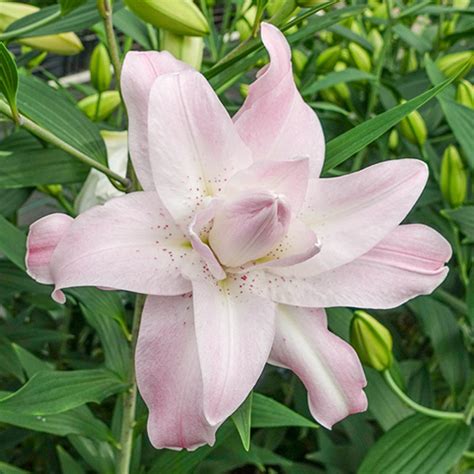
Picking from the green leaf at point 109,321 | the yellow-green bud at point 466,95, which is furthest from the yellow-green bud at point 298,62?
the green leaf at point 109,321

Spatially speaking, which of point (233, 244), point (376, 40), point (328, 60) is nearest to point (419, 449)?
point (233, 244)

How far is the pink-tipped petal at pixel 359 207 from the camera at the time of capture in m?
0.39

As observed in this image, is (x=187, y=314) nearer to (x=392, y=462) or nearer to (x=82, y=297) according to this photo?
(x=82, y=297)

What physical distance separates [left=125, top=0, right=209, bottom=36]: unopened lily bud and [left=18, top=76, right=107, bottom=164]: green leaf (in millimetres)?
93

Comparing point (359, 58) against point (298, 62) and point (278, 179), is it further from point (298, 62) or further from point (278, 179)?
point (278, 179)

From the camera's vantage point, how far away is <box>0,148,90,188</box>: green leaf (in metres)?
0.55

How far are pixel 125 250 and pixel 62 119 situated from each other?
0.62 ft

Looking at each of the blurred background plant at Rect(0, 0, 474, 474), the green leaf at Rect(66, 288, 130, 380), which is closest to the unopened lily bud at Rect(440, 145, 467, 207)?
the blurred background plant at Rect(0, 0, 474, 474)

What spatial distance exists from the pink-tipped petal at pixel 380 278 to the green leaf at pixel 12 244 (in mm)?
220

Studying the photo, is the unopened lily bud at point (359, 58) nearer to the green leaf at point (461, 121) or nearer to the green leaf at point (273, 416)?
the green leaf at point (461, 121)

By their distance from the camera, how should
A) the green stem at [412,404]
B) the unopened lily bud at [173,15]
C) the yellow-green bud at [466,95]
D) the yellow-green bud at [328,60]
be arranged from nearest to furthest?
the unopened lily bud at [173,15] → the green stem at [412,404] → the yellow-green bud at [466,95] → the yellow-green bud at [328,60]

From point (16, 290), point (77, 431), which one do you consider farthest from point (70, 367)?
point (77, 431)

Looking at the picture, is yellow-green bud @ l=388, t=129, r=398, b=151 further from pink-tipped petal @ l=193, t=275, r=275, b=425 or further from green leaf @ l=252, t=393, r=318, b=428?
pink-tipped petal @ l=193, t=275, r=275, b=425

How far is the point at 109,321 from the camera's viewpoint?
678mm
